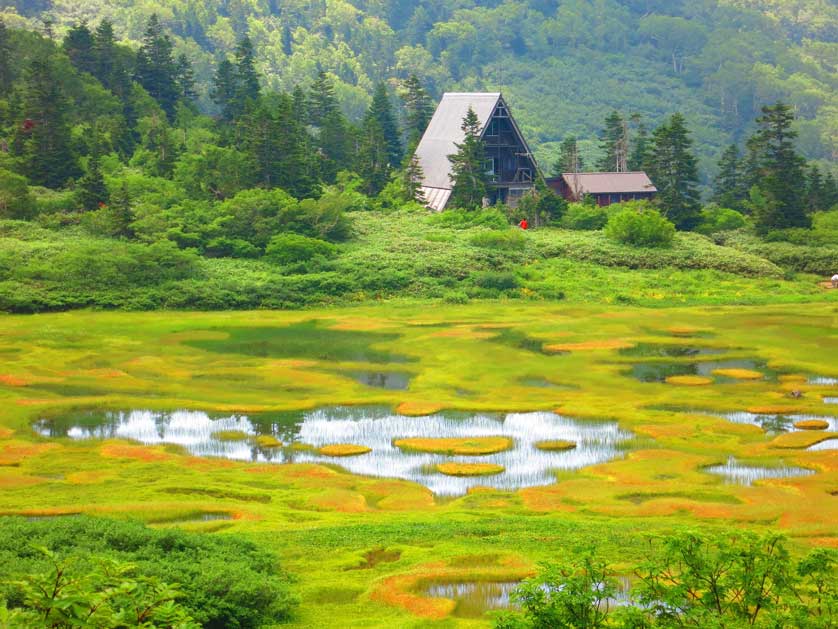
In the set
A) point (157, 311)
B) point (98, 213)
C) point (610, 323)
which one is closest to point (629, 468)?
point (610, 323)

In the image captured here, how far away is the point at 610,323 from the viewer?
48344mm

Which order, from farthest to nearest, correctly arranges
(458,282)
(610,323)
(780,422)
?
(458,282) < (610,323) < (780,422)

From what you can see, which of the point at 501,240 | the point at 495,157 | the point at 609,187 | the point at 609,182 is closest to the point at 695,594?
the point at 501,240

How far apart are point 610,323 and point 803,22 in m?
146

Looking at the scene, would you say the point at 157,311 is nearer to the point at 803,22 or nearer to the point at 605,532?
the point at 605,532

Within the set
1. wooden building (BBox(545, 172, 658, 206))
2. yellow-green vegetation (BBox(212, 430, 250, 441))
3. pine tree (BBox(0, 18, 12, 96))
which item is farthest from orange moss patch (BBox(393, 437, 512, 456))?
pine tree (BBox(0, 18, 12, 96))

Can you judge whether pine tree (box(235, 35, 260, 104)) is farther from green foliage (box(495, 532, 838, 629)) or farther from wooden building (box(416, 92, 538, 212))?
green foliage (box(495, 532, 838, 629))

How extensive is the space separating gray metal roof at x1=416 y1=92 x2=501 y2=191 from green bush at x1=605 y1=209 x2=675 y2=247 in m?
13.4

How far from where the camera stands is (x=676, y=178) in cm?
7238

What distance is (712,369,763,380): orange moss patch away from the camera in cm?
3741

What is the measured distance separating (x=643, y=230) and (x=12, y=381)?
3917 centimetres

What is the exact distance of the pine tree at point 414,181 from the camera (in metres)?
74.3

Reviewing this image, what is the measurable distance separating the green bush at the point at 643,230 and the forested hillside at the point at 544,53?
51797 millimetres

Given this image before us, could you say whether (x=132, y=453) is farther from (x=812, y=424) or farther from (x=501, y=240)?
(x=501, y=240)
